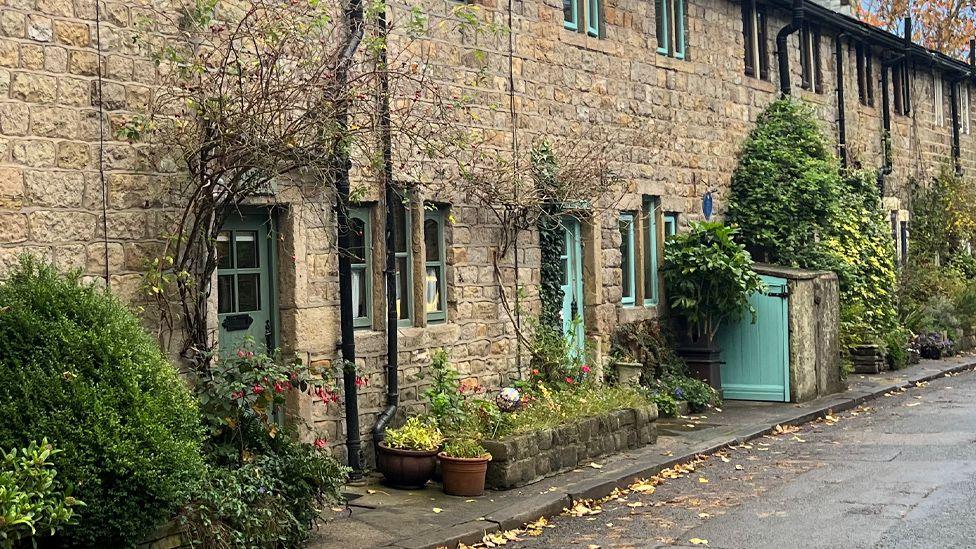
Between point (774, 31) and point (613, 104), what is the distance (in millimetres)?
5702

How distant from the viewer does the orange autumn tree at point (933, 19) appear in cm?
3425

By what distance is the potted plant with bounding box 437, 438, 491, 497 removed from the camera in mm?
9539

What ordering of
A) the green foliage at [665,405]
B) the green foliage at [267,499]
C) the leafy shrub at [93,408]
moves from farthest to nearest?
1. the green foliage at [665,405]
2. the green foliage at [267,499]
3. the leafy shrub at [93,408]

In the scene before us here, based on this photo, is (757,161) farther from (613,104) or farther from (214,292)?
(214,292)

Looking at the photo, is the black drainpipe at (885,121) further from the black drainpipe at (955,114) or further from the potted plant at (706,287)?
the potted plant at (706,287)

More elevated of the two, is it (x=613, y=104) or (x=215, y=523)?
(x=613, y=104)

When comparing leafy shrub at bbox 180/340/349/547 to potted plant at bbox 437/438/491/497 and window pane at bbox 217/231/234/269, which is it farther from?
potted plant at bbox 437/438/491/497

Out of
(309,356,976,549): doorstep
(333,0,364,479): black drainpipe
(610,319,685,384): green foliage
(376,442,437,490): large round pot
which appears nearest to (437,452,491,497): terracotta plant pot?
(309,356,976,549): doorstep

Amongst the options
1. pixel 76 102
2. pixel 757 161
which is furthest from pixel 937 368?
pixel 76 102

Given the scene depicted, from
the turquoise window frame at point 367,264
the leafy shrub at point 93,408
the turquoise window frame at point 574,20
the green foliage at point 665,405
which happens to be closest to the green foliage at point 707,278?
the green foliage at point 665,405

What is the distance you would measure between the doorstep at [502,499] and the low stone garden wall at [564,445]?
10 centimetres

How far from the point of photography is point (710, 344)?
607 inches

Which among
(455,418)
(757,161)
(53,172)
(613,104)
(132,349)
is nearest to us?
Result: (132,349)

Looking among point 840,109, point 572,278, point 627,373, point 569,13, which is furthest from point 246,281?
point 840,109
